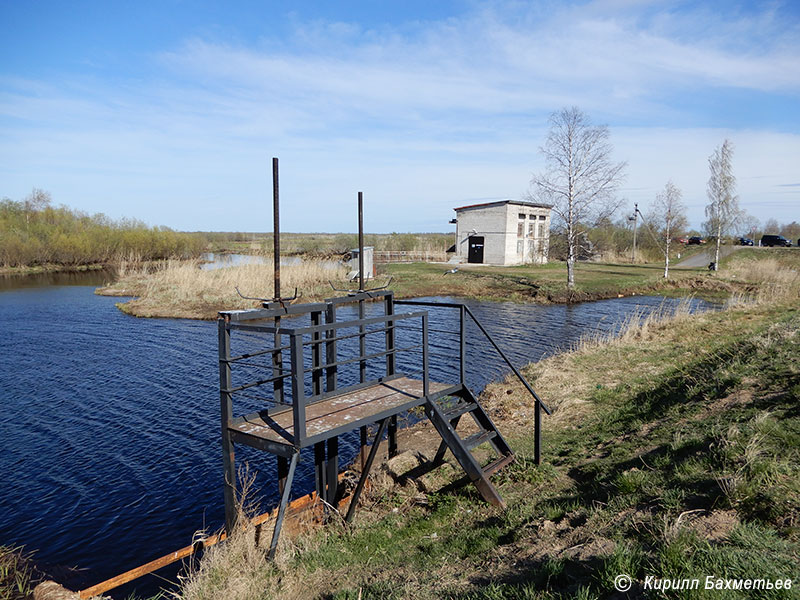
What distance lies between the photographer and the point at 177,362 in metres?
17.3

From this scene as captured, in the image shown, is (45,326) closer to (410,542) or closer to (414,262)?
(410,542)

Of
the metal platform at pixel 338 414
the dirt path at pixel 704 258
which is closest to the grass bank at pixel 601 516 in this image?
the metal platform at pixel 338 414

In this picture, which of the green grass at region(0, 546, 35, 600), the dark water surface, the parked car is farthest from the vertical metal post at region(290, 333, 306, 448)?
the parked car

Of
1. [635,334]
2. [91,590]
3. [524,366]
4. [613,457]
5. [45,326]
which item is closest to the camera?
[91,590]

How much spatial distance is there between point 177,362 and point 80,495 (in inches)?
340

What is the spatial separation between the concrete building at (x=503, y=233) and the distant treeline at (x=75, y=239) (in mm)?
31118

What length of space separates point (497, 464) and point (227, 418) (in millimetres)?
3825

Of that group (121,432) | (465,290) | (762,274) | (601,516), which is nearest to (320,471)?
(601,516)

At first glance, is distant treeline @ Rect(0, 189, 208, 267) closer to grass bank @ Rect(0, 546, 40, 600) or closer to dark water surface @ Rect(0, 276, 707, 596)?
dark water surface @ Rect(0, 276, 707, 596)

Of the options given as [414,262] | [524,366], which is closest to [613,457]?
[524,366]

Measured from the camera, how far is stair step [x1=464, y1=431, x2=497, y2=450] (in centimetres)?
735

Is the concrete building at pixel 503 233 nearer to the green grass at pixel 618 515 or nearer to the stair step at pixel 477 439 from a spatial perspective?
the green grass at pixel 618 515

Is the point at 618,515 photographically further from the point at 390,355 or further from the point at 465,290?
the point at 465,290

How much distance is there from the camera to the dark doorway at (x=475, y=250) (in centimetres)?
4900
